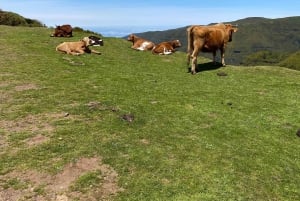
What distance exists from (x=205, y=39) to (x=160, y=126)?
9983mm

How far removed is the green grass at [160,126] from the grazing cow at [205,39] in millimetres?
1223

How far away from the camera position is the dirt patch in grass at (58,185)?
889cm

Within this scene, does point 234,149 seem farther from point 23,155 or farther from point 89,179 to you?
point 23,155

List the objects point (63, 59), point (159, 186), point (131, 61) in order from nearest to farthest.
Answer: point (159, 186), point (63, 59), point (131, 61)

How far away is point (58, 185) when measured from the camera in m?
9.29

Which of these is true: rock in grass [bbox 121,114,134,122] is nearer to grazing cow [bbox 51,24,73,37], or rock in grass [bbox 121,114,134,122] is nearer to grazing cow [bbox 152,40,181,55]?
grazing cow [bbox 152,40,181,55]

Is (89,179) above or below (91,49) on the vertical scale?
below

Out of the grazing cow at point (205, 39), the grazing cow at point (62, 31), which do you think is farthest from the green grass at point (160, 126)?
the grazing cow at point (62, 31)

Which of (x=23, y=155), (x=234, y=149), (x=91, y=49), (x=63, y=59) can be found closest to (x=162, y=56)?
(x=91, y=49)

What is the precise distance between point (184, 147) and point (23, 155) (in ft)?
14.4

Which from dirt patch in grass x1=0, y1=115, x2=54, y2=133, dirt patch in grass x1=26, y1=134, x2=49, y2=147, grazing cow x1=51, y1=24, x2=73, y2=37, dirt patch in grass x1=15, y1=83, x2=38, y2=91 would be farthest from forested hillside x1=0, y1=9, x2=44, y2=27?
dirt patch in grass x1=26, y1=134, x2=49, y2=147

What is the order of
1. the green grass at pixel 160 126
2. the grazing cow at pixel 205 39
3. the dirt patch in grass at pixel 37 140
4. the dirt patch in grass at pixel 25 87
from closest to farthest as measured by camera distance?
the green grass at pixel 160 126 < the dirt patch in grass at pixel 37 140 < the dirt patch in grass at pixel 25 87 < the grazing cow at pixel 205 39

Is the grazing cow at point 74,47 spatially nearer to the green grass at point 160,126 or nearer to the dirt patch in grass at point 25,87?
the green grass at point 160,126

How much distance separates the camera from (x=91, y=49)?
84.5ft
